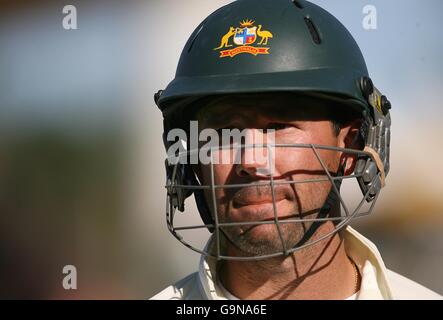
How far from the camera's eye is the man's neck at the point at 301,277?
2.27 meters

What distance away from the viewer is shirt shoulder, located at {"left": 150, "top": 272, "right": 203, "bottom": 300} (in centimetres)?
246

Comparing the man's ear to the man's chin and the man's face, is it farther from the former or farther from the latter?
the man's chin

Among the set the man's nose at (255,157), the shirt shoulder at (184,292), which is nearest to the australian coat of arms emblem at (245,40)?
the man's nose at (255,157)

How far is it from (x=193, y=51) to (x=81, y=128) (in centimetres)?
320

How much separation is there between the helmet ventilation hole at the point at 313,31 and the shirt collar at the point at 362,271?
0.65m

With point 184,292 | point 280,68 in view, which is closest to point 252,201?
point 280,68

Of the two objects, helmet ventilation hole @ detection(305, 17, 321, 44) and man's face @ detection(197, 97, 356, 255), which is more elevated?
helmet ventilation hole @ detection(305, 17, 321, 44)

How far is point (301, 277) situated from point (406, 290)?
35 cm

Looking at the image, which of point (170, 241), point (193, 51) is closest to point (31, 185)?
point (170, 241)

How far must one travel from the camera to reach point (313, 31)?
7.70 feet

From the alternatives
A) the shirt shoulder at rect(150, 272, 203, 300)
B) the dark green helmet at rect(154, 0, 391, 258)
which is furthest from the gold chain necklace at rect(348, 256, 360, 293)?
the shirt shoulder at rect(150, 272, 203, 300)

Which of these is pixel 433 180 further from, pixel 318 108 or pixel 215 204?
pixel 215 204

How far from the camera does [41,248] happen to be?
4965 millimetres

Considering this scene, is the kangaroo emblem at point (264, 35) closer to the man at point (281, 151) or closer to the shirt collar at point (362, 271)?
the man at point (281, 151)
